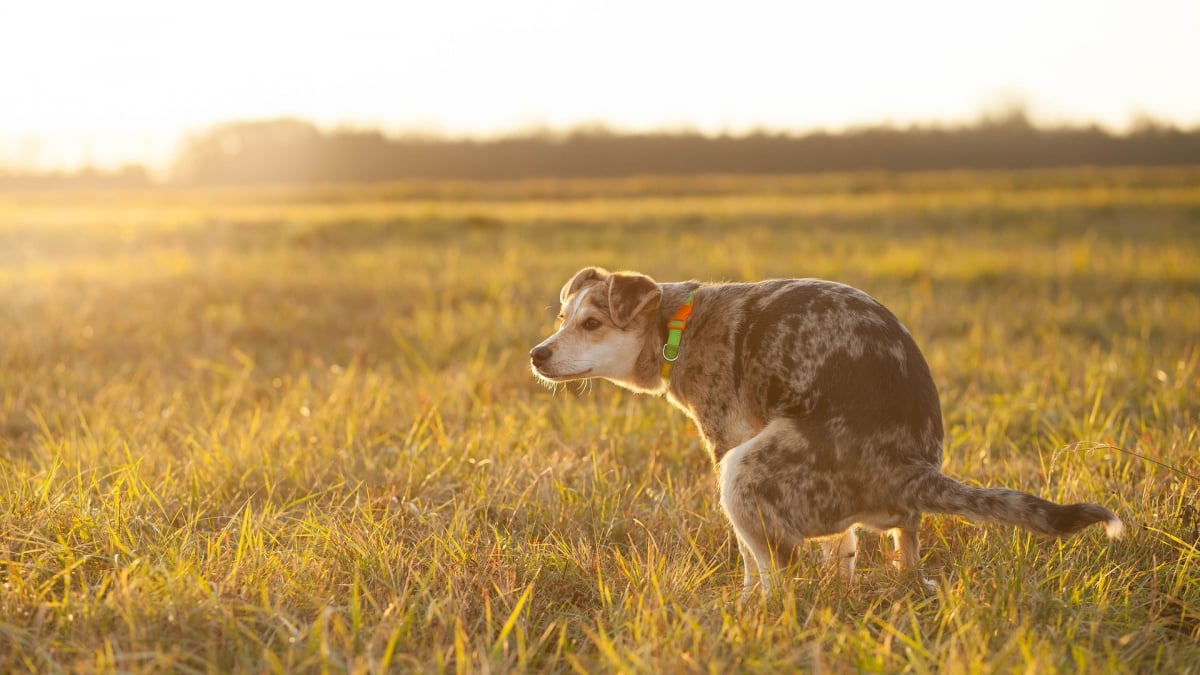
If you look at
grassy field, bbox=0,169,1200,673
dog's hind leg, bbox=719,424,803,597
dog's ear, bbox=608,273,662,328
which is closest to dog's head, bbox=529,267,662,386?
dog's ear, bbox=608,273,662,328

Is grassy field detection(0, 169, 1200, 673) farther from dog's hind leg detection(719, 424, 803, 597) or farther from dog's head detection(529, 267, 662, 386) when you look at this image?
dog's head detection(529, 267, 662, 386)

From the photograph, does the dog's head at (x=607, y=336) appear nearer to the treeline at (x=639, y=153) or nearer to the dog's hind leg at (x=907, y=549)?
the dog's hind leg at (x=907, y=549)

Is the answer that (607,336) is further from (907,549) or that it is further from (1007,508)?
(1007,508)

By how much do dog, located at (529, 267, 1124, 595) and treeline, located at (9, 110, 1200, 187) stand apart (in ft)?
112

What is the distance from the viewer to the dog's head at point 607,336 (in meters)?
4.44

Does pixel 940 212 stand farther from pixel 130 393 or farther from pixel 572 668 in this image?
pixel 572 668

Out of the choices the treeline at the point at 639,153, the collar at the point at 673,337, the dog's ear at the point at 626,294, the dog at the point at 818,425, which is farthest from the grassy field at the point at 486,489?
the treeline at the point at 639,153

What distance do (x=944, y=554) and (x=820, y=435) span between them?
107cm

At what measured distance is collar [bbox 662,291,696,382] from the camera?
4.32 m

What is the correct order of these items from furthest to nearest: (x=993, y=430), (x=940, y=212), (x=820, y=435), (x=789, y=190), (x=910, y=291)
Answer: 1. (x=789, y=190)
2. (x=940, y=212)
3. (x=910, y=291)
4. (x=993, y=430)
5. (x=820, y=435)

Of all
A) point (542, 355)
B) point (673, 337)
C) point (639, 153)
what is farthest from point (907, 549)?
point (639, 153)

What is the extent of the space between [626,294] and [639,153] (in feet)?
143

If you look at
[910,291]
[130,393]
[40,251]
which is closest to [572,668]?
[130,393]

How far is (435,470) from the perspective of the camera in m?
4.91
